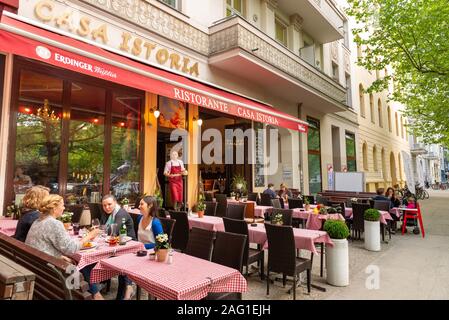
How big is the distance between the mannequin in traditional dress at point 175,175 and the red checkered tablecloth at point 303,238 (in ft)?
11.8

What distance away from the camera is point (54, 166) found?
19.9ft

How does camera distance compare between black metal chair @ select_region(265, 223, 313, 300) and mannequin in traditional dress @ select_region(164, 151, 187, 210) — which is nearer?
black metal chair @ select_region(265, 223, 313, 300)

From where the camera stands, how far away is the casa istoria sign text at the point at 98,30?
5.58 metres

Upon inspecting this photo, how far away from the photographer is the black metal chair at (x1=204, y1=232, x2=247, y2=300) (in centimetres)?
304

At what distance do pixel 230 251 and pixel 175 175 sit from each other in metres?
4.88

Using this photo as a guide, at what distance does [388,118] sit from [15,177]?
2928 centimetres

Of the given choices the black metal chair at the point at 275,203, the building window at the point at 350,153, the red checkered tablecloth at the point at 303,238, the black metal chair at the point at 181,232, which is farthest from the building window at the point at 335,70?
the black metal chair at the point at 181,232

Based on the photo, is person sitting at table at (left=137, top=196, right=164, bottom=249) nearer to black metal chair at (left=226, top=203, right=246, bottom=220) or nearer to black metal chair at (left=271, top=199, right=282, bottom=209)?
black metal chair at (left=226, top=203, right=246, bottom=220)

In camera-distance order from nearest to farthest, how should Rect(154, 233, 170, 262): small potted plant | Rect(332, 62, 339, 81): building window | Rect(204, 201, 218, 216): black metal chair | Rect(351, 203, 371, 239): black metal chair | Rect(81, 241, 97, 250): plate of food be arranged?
Rect(154, 233, 170, 262): small potted plant → Rect(81, 241, 97, 250): plate of food → Rect(204, 201, 218, 216): black metal chair → Rect(351, 203, 371, 239): black metal chair → Rect(332, 62, 339, 81): building window

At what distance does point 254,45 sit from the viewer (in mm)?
9031

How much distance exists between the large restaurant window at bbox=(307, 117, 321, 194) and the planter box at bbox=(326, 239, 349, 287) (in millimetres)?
10565

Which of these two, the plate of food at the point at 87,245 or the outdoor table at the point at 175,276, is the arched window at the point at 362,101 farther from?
the plate of food at the point at 87,245

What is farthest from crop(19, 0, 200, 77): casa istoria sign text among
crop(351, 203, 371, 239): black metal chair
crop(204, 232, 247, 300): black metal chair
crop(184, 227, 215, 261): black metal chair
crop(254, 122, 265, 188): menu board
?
crop(351, 203, 371, 239): black metal chair

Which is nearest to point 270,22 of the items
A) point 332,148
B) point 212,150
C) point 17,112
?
point 212,150
